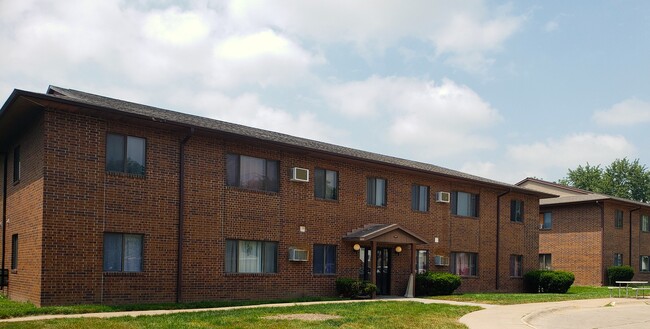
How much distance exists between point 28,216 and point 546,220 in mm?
32201

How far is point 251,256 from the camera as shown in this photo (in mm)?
21953

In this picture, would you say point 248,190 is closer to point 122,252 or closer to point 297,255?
point 297,255

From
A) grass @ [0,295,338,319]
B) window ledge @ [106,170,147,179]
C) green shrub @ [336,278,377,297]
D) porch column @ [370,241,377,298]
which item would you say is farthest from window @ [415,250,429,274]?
window ledge @ [106,170,147,179]

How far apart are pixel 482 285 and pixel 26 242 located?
19.7m

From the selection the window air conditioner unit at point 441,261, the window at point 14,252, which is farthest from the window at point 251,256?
the window air conditioner unit at point 441,261

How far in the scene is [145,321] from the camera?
14.6 metres

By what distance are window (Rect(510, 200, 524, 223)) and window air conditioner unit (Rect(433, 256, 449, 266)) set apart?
19.1 ft

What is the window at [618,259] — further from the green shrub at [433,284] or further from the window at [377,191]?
the window at [377,191]

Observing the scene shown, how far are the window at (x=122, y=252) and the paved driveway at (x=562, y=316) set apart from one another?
9.00m

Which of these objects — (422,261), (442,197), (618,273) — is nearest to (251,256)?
(422,261)

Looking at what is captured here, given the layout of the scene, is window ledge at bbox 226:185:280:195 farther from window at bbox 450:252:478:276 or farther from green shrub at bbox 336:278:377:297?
window at bbox 450:252:478:276

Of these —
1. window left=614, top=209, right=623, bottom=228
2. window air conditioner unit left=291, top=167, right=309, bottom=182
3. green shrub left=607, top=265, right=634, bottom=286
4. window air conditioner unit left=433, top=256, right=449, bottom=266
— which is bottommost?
green shrub left=607, top=265, right=634, bottom=286

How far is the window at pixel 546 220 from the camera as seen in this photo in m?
42.1

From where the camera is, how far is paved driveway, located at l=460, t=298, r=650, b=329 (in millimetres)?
17031
